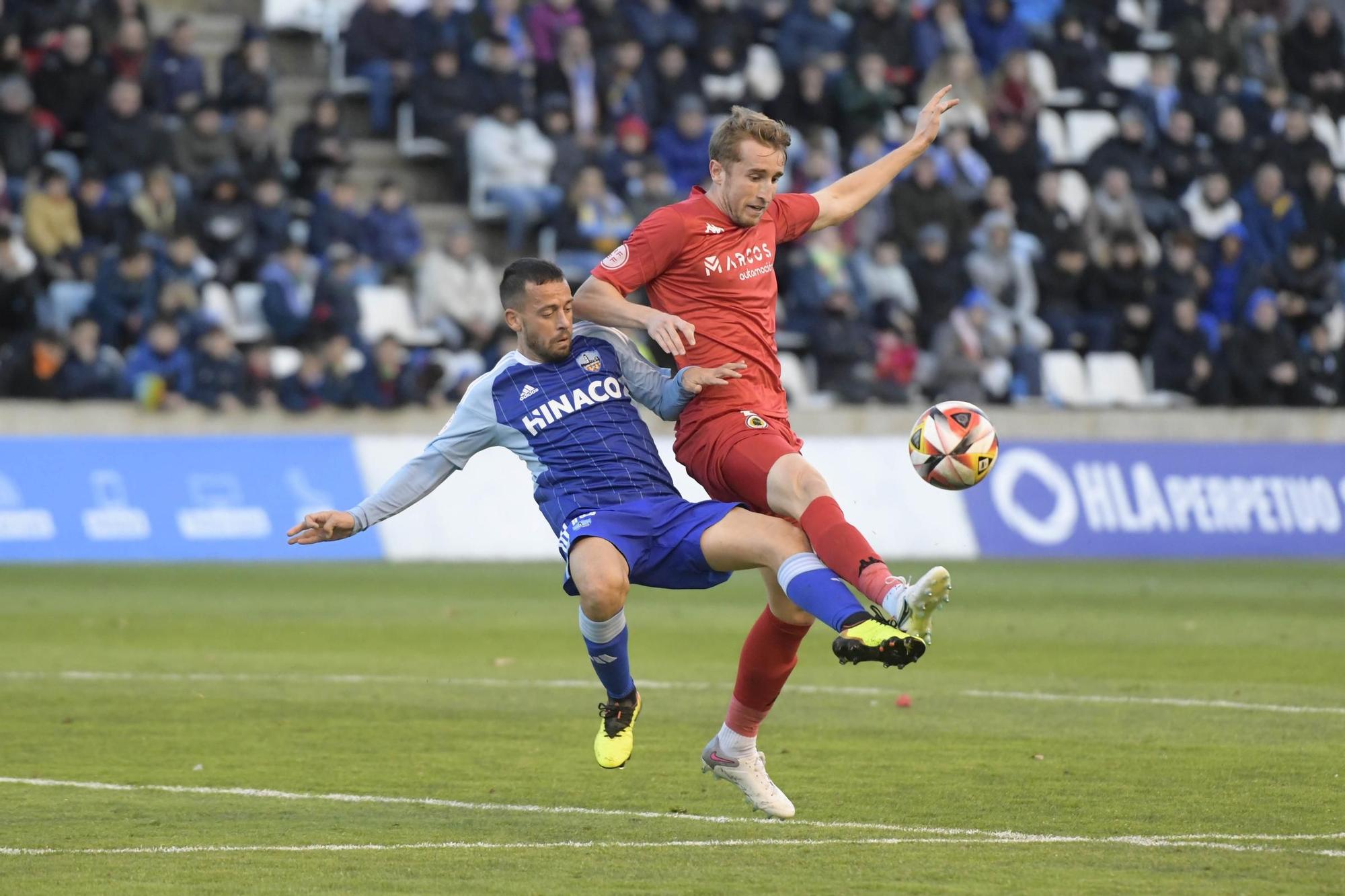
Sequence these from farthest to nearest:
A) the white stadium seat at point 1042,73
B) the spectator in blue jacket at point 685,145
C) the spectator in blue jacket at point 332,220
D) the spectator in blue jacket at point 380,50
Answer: the white stadium seat at point 1042,73, the spectator in blue jacket at point 380,50, the spectator in blue jacket at point 685,145, the spectator in blue jacket at point 332,220

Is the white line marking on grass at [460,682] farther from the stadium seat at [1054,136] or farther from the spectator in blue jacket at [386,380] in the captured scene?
the stadium seat at [1054,136]

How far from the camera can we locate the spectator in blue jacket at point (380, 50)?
23484mm

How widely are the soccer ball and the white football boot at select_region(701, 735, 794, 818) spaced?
116 cm

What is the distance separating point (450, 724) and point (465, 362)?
38.2ft

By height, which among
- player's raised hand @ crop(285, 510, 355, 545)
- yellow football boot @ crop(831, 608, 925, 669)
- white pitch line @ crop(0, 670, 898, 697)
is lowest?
white pitch line @ crop(0, 670, 898, 697)

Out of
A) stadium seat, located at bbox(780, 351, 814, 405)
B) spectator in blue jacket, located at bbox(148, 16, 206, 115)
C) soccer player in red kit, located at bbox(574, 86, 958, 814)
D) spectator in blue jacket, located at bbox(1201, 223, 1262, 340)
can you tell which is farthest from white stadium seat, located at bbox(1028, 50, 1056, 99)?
soccer player in red kit, located at bbox(574, 86, 958, 814)

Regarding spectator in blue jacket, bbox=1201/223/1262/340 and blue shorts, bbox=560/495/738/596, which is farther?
spectator in blue jacket, bbox=1201/223/1262/340

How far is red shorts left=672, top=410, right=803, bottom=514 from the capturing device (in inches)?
→ 287

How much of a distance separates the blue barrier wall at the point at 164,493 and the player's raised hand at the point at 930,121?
11.0m

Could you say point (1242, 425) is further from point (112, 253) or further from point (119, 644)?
point (119, 644)

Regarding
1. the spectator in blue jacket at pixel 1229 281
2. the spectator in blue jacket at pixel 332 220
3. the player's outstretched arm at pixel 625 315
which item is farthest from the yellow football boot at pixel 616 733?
the spectator in blue jacket at pixel 1229 281

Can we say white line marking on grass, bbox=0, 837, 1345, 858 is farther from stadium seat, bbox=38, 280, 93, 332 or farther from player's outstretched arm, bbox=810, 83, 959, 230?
stadium seat, bbox=38, 280, 93, 332

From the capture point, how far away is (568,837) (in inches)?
264

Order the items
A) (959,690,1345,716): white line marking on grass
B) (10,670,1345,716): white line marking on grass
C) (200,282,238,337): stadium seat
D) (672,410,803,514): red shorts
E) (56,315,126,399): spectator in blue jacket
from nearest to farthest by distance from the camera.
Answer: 1. (672,410,803,514): red shorts
2. (959,690,1345,716): white line marking on grass
3. (10,670,1345,716): white line marking on grass
4. (56,315,126,399): spectator in blue jacket
5. (200,282,238,337): stadium seat
